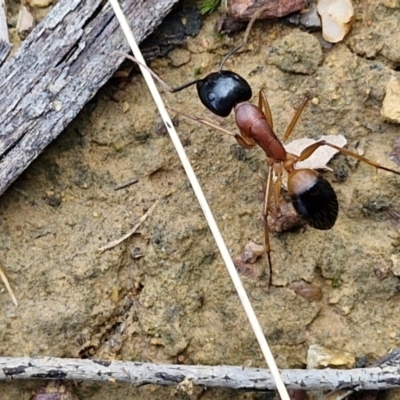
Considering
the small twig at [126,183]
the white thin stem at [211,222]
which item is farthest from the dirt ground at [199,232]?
the white thin stem at [211,222]

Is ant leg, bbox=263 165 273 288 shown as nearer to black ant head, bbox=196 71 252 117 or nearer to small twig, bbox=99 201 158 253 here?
black ant head, bbox=196 71 252 117

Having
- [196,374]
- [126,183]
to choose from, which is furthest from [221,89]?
[196,374]

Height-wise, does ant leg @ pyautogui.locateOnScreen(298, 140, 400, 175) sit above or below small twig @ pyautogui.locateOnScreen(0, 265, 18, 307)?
above

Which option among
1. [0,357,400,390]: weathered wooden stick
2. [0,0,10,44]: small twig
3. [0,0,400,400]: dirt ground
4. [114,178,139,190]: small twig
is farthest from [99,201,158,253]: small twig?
[0,0,10,44]: small twig

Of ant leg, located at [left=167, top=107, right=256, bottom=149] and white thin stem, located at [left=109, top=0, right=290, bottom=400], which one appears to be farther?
ant leg, located at [left=167, top=107, right=256, bottom=149]

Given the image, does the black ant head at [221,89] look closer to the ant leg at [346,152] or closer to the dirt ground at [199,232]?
the dirt ground at [199,232]

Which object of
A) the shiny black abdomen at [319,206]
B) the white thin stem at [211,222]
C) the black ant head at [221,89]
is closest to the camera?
the white thin stem at [211,222]
